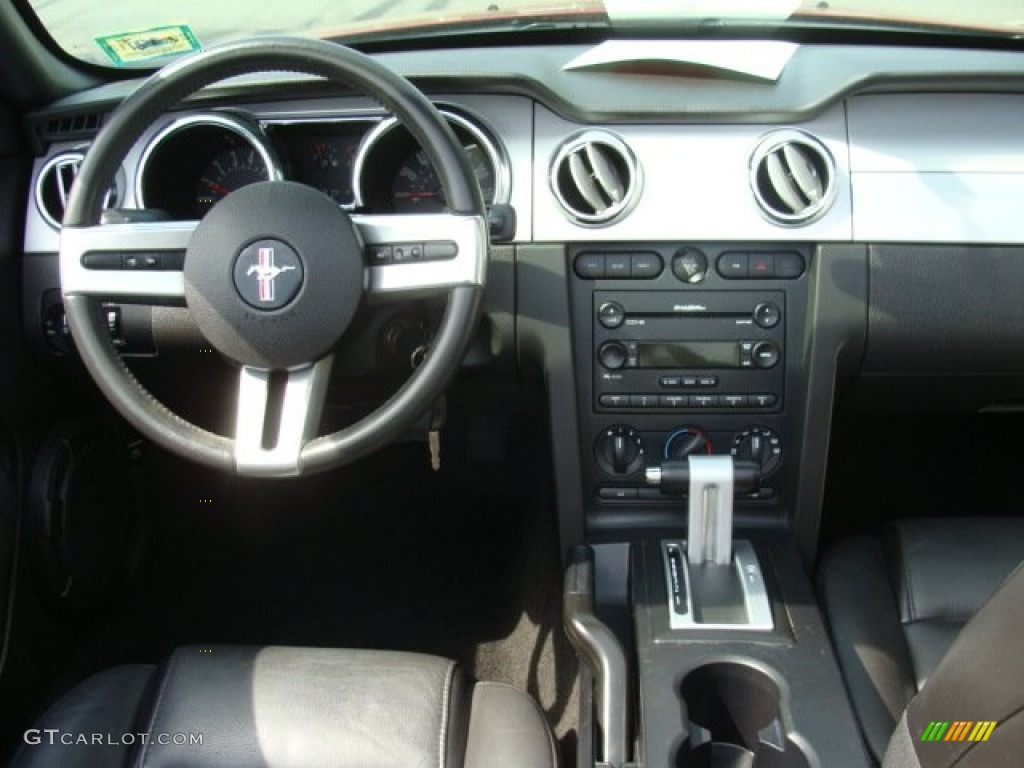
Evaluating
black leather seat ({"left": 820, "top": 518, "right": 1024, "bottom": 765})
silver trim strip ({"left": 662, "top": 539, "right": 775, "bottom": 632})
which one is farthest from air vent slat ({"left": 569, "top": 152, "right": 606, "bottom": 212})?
black leather seat ({"left": 820, "top": 518, "right": 1024, "bottom": 765})

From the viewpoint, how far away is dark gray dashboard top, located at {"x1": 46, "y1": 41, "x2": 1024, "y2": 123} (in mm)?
1501

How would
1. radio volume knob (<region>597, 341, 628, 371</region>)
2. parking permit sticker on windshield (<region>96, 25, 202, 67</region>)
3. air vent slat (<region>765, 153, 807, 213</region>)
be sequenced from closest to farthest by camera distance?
air vent slat (<region>765, 153, 807, 213</region>), radio volume knob (<region>597, 341, 628, 371</region>), parking permit sticker on windshield (<region>96, 25, 202, 67</region>)

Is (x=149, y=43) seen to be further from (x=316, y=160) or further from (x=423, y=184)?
(x=423, y=184)

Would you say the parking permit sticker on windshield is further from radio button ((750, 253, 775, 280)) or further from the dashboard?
radio button ((750, 253, 775, 280))

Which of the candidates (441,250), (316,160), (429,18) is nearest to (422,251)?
(441,250)

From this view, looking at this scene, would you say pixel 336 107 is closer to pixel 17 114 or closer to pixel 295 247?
pixel 295 247

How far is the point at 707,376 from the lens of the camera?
1.61m

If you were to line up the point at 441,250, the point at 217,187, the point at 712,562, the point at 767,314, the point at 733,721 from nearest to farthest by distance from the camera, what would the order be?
the point at 441,250, the point at 733,721, the point at 712,562, the point at 767,314, the point at 217,187

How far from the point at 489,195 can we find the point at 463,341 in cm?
41

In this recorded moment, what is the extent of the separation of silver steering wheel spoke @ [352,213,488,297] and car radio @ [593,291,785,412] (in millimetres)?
414

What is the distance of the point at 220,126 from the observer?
1530 millimetres

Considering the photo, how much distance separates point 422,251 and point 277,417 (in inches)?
11.0

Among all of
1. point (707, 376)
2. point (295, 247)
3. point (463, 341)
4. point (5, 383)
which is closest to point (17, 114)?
point (5, 383)

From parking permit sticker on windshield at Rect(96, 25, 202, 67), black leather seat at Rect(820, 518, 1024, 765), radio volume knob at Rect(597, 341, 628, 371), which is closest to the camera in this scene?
black leather seat at Rect(820, 518, 1024, 765)
